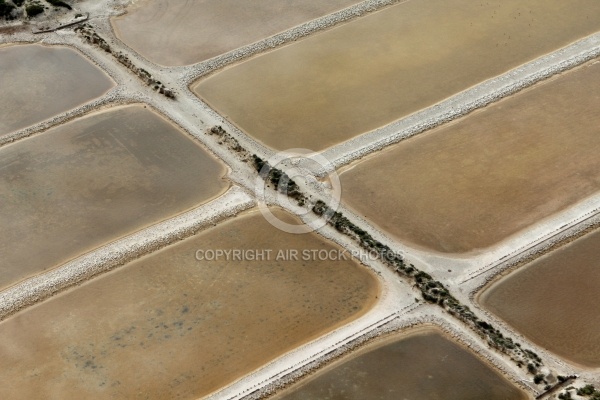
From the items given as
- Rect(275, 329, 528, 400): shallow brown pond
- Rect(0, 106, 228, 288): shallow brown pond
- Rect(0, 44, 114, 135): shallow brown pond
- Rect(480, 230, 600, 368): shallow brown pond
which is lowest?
Rect(275, 329, 528, 400): shallow brown pond

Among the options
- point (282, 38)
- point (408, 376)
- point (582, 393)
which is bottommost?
point (408, 376)

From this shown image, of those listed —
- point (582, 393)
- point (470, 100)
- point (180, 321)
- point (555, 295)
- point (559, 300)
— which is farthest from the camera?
point (470, 100)

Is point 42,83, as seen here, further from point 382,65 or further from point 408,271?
point 408,271

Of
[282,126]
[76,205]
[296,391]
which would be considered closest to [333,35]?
[282,126]

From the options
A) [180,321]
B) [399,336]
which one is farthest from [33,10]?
[399,336]

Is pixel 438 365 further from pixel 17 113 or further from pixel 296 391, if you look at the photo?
pixel 17 113
